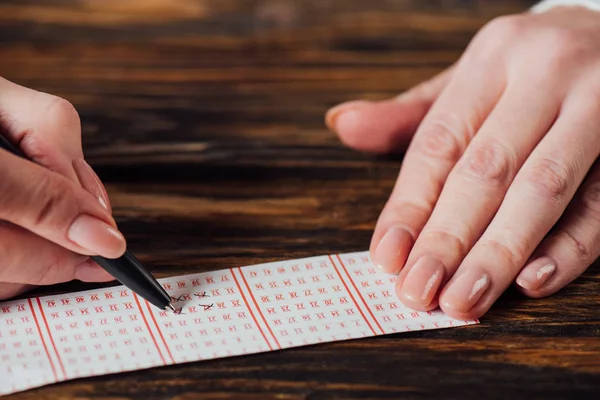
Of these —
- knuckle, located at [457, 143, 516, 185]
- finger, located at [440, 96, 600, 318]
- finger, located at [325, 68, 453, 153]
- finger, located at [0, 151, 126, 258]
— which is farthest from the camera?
finger, located at [325, 68, 453, 153]

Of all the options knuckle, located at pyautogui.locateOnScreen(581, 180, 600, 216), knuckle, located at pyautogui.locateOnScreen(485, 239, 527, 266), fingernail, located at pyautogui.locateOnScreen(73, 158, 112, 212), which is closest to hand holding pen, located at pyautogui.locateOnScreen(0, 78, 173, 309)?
fingernail, located at pyautogui.locateOnScreen(73, 158, 112, 212)

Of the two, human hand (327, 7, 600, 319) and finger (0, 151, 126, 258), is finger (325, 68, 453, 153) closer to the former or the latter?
human hand (327, 7, 600, 319)

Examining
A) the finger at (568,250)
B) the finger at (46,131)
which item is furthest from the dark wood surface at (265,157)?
the finger at (46,131)

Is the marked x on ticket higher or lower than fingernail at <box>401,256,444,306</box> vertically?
lower

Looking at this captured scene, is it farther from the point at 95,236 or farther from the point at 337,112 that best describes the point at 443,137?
the point at 95,236

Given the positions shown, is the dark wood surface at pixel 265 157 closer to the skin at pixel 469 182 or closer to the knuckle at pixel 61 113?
the skin at pixel 469 182

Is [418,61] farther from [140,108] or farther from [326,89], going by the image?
[140,108]
